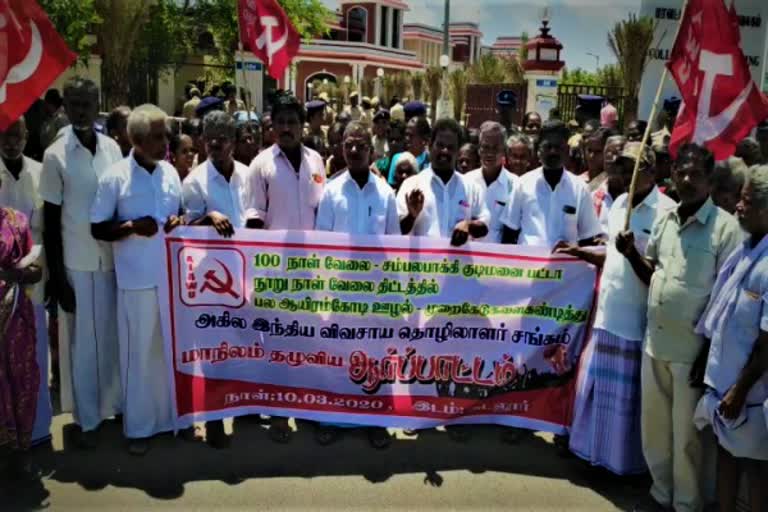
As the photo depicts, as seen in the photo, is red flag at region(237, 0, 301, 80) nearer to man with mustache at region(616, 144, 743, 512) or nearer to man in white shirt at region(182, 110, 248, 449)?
man in white shirt at region(182, 110, 248, 449)

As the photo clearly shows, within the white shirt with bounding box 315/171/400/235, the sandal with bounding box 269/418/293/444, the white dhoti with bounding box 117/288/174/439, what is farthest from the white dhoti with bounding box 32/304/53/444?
the white shirt with bounding box 315/171/400/235

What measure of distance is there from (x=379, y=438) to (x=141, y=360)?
4.98ft

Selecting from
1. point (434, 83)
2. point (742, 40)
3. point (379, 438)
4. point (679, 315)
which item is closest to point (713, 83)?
point (679, 315)

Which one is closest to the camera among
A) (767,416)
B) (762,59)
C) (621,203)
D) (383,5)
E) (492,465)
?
(767,416)

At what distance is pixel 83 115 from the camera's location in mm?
4277

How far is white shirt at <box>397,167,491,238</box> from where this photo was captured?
4.68 meters

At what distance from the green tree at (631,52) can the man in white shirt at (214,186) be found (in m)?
12.3

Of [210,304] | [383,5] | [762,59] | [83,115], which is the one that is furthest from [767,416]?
[383,5]

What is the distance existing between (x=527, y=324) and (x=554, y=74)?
14.8 metres

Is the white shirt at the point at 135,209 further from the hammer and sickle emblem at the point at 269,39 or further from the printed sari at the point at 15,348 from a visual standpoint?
the hammer and sickle emblem at the point at 269,39

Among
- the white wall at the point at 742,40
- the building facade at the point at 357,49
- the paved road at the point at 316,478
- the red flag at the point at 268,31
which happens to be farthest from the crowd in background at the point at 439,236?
the building facade at the point at 357,49

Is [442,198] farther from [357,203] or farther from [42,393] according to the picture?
[42,393]

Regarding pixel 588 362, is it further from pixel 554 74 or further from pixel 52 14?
pixel 52 14

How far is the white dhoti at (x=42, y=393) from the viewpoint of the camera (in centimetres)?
430
